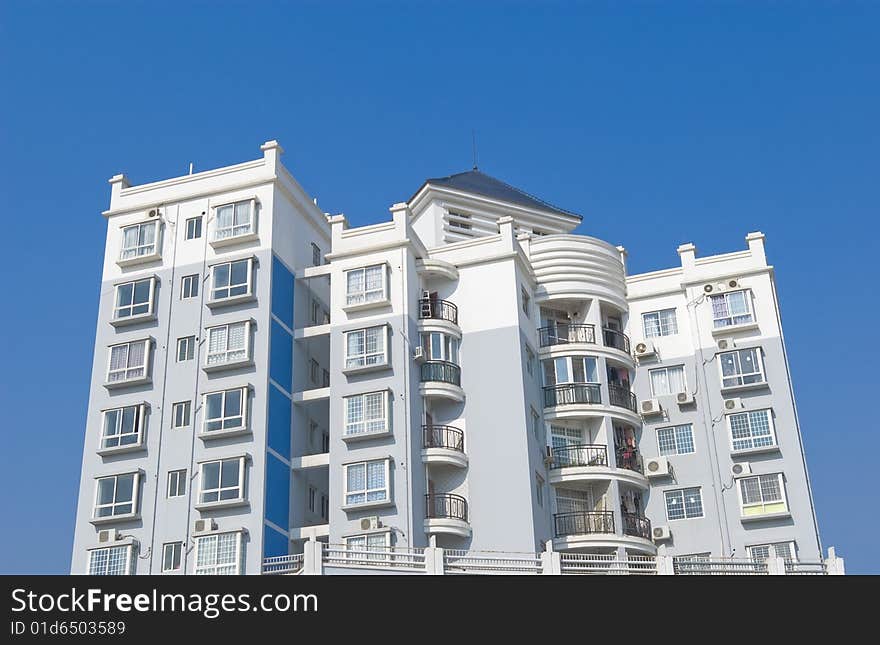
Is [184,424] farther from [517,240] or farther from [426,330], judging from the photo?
[517,240]

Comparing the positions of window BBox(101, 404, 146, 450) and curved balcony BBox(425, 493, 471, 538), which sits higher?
window BBox(101, 404, 146, 450)

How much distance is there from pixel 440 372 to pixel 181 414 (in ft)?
25.7

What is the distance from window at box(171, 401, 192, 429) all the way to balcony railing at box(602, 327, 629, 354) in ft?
46.3

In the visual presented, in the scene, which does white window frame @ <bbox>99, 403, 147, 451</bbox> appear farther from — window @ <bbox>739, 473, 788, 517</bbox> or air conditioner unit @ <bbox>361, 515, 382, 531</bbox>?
window @ <bbox>739, 473, 788, 517</bbox>

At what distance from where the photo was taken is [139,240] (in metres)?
39.3

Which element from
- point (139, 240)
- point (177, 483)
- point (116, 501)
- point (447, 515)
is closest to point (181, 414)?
point (177, 483)

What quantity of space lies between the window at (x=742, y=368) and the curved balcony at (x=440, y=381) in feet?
30.1

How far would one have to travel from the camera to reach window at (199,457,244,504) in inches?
1357

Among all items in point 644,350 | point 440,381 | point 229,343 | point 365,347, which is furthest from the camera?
point 644,350

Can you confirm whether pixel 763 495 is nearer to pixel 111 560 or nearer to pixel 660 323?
pixel 660 323

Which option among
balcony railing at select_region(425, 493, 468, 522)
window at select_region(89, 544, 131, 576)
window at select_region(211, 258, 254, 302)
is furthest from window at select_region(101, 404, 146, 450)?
balcony railing at select_region(425, 493, 468, 522)

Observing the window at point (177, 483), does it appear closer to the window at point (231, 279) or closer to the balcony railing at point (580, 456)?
the window at point (231, 279)
